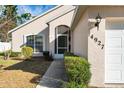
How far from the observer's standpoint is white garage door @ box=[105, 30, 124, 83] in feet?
35.6

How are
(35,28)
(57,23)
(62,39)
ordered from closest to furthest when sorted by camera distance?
(57,23), (62,39), (35,28)

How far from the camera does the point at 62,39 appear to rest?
2709cm

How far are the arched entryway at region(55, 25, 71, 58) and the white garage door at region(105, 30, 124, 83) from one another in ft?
52.7

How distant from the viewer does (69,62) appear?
10.2 metres

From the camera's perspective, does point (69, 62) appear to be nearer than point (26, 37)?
Yes

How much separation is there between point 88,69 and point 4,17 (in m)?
46.5

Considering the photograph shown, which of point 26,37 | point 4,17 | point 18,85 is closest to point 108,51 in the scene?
point 18,85

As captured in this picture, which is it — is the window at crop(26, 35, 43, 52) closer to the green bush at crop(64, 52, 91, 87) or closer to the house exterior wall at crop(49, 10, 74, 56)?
the house exterior wall at crop(49, 10, 74, 56)

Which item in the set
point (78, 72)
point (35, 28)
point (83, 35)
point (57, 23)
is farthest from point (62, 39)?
point (78, 72)

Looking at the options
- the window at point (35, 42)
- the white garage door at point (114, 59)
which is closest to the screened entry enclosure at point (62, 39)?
the window at point (35, 42)

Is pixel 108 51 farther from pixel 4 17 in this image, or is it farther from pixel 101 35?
pixel 4 17

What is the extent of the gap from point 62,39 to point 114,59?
53.9 ft

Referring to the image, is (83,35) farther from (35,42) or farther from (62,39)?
(35,42)
